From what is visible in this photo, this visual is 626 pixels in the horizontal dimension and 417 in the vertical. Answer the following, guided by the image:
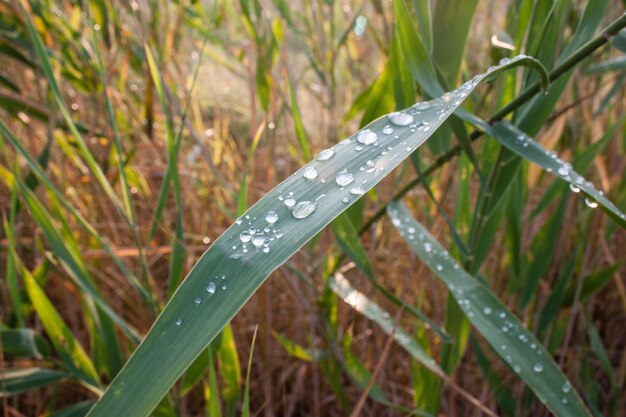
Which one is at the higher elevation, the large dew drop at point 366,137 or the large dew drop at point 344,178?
the large dew drop at point 366,137

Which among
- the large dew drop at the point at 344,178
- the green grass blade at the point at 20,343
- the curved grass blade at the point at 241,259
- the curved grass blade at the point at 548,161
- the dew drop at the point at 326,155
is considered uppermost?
the curved grass blade at the point at 548,161

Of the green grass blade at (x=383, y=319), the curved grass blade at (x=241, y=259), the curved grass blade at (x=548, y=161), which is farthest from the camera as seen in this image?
the green grass blade at (x=383, y=319)

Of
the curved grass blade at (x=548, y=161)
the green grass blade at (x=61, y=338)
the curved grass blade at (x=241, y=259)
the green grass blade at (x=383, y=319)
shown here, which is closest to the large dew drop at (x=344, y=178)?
the curved grass blade at (x=241, y=259)

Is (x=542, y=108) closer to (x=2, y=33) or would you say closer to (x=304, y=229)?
(x=304, y=229)

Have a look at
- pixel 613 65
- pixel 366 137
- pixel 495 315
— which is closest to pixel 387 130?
pixel 366 137

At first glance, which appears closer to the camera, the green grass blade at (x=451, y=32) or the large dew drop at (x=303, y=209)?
the large dew drop at (x=303, y=209)

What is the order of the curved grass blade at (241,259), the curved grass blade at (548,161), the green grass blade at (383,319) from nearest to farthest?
the curved grass blade at (241,259)
the curved grass blade at (548,161)
the green grass blade at (383,319)

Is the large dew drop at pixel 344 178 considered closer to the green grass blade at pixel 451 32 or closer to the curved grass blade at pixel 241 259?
the curved grass blade at pixel 241 259

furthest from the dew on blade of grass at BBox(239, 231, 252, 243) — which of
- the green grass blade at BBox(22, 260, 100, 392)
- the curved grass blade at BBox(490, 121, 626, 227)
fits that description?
the green grass blade at BBox(22, 260, 100, 392)
